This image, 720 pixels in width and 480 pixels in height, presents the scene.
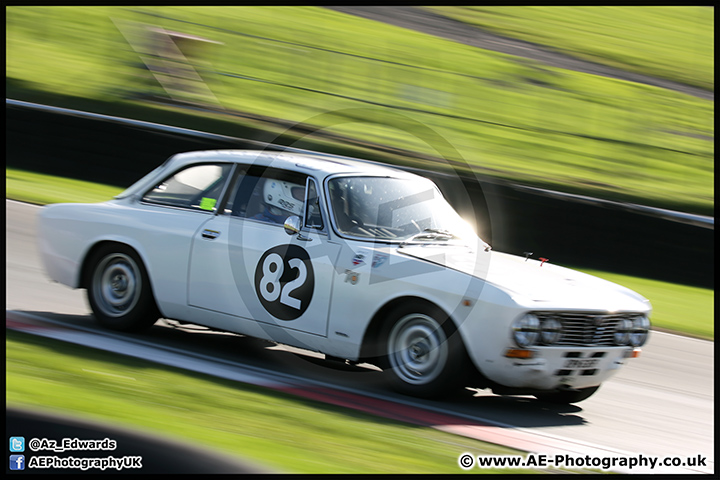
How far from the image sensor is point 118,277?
5.98 metres

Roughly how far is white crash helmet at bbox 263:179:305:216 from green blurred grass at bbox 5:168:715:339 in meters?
4.93

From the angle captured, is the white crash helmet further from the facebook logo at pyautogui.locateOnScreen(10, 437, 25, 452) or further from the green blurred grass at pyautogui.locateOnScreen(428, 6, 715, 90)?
the green blurred grass at pyautogui.locateOnScreen(428, 6, 715, 90)

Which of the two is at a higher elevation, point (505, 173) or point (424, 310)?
point (505, 173)

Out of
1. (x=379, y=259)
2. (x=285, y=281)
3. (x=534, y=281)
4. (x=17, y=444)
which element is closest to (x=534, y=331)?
(x=534, y=281)

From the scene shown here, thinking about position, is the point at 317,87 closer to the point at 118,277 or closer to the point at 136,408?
the point at 118,277

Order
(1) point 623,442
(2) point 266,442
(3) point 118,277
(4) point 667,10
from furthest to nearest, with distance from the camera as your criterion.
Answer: (4) point 667,10 < (3) point 118,277 < (1) point 623,442 < (2) point 266,442

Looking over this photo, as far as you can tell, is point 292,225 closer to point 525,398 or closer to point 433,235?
point 433,235

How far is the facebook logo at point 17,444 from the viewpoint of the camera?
11.2ft

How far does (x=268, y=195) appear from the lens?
221 inches

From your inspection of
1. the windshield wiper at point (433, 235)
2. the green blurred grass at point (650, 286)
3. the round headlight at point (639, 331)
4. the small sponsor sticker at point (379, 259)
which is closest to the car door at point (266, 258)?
the small sponsor sticker at point (379, 259)

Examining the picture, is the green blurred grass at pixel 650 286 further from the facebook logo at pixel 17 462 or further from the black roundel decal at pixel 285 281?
the facebook logo at pixel 17 462

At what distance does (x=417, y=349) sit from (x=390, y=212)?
110 cm
